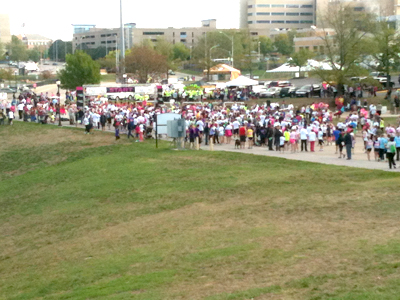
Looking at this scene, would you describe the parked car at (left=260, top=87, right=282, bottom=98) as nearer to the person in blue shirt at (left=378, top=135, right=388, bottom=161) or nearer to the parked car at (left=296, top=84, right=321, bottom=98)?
the parked car at (left=296, top=84, right=321, bottom=98)

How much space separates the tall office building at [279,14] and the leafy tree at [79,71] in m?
103

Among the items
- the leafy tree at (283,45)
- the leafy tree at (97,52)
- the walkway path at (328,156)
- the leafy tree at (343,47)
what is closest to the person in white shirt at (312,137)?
the walkway path at (328,156)

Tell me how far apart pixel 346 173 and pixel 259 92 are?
40602mm

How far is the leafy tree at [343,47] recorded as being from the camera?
57219 millimetres

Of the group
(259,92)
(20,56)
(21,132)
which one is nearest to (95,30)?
(20,56)

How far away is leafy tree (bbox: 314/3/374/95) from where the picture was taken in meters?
57.2

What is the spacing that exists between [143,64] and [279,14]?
332 feet

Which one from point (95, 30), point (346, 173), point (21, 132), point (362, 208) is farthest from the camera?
point (95, 30)

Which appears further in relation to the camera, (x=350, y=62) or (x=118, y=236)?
(x=350, y=62)

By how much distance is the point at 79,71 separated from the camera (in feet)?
247

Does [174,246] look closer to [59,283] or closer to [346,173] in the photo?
[59,283]

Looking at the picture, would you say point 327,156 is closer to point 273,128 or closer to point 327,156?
point 327,156

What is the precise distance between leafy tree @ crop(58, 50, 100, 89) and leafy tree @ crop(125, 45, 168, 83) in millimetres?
10406

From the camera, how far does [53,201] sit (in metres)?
27.6
